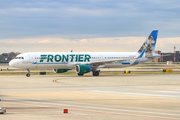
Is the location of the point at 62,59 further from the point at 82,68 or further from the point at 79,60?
the point at 82,68

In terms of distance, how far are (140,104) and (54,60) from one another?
36008 mm

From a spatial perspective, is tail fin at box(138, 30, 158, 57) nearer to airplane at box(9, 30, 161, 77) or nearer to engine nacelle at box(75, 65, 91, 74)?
airplane at box(9, 30, 161, 77)

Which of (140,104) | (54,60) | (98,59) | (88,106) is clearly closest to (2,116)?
(88,106)

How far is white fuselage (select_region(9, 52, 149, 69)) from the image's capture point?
52000 mm

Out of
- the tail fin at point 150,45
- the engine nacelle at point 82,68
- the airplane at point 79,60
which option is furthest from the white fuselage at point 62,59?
the tail fin at point 150,45

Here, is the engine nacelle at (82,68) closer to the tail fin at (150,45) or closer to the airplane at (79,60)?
the airplane at (79,60)

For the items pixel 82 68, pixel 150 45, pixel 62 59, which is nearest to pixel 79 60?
pixel 62 59

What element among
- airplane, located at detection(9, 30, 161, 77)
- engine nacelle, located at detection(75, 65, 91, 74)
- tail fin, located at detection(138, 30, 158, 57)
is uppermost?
tail fin, located at detection(138, 30, 158, 57)

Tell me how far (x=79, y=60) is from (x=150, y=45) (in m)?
17.5

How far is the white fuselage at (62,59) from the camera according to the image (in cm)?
5200

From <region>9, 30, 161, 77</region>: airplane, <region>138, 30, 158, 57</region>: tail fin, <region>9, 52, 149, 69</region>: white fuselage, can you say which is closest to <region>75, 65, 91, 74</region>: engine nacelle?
<region>9, 30, 161, 77</region>: airplane

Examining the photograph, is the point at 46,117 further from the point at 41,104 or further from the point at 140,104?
the point at 140,104

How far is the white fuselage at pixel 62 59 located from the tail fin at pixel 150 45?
357 cm

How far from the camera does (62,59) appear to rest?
53906 millimetres
